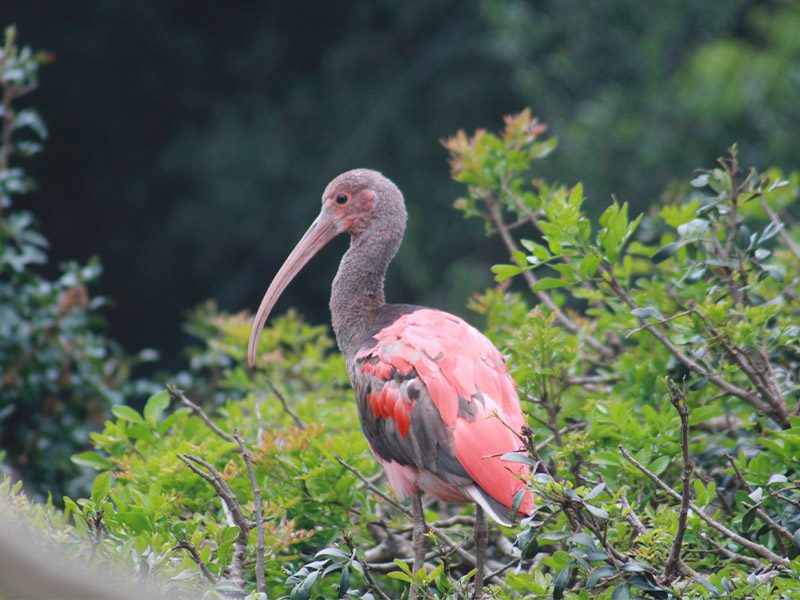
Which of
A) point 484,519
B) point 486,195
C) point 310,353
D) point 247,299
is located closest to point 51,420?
point 310,353

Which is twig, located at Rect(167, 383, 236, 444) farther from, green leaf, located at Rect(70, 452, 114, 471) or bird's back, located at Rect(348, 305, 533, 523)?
bird's back, located at Rect(348, 305, 533, 523)

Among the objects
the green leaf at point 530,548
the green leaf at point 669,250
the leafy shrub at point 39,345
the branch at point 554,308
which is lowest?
the green leaf at point 530,548

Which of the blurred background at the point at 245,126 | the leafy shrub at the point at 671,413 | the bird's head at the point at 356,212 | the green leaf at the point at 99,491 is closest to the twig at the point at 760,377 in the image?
the leafy shrub at the point at 671,413

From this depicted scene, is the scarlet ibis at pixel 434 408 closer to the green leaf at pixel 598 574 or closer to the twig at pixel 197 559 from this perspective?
the green leaf at pixel 598 574

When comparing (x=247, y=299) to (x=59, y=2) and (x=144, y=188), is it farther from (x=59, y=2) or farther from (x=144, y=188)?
(x=59, y=2)

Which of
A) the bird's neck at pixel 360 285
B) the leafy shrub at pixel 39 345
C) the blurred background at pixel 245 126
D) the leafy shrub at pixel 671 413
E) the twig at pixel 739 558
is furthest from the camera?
the blurred background at pixel 245 126

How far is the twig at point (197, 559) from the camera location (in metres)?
2.86

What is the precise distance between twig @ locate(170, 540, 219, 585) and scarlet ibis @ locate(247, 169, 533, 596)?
0.67 m

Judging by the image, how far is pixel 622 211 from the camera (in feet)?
11.5

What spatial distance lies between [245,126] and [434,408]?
9.90m

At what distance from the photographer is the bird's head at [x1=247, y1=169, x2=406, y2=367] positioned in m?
4.20

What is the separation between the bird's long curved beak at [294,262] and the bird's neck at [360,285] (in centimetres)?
14

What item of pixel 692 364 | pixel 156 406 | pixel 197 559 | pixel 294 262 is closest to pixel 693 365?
pixel 692 364

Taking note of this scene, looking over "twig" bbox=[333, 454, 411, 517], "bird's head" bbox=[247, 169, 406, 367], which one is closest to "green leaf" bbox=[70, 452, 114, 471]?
"bird's head" bbox=[247, 169, 406, 367]
